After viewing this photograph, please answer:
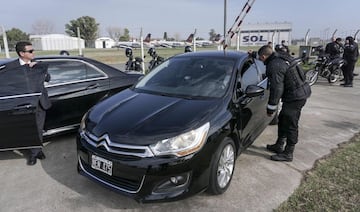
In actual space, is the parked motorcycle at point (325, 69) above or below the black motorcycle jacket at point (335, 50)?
below

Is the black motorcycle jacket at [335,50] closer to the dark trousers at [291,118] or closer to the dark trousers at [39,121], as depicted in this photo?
the dark trousers at [291,118]

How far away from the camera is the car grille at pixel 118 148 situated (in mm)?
2508

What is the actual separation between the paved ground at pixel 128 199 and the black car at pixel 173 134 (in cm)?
27

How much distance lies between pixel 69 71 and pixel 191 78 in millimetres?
2179

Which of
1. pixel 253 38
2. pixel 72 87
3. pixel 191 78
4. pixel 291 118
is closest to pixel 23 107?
pixel 72 87

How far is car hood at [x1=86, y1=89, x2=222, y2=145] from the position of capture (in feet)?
8.55

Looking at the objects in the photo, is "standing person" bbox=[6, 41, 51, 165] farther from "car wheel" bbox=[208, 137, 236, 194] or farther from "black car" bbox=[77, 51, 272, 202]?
"car wheel" bbox=[208, 137, 236, 194]

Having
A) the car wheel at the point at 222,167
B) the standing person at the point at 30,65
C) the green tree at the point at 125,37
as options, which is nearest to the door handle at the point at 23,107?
the standing person at the point at 30,65

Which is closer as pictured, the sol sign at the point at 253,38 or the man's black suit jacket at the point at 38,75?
the man's black suit jacket at the point at 38,75

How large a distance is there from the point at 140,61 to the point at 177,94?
319 inches

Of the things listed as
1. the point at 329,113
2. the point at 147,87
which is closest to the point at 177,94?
the point at 147,87

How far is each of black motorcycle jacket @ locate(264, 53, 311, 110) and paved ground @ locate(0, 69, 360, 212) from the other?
0.92 metres

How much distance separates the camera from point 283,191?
3135 millimetres

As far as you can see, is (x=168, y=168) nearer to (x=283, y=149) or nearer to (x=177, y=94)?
(x=177, y=94)
